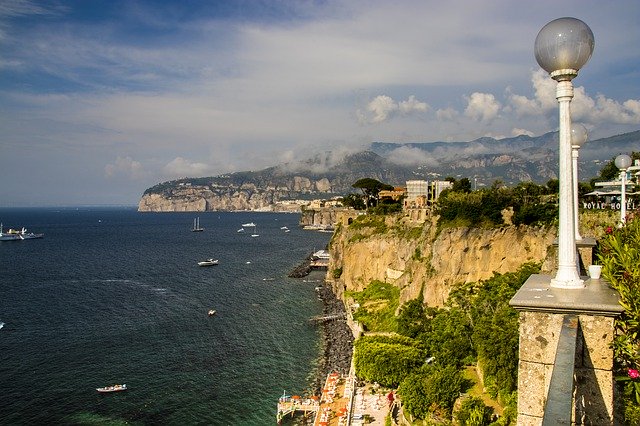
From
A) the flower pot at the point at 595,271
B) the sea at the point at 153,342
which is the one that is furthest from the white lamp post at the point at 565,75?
the sea at the point at 153,342

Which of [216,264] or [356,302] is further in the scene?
[216,264]

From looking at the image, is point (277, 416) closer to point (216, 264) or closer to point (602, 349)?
point (602, 349)

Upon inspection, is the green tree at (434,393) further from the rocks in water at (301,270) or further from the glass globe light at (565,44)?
the rocks in water at (301,270)

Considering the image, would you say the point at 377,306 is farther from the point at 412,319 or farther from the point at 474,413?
the point at 474,413

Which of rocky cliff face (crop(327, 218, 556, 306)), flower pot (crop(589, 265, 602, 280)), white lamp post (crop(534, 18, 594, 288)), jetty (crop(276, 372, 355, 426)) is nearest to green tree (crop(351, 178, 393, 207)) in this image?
rocky cliff face (crop(327, 218, 556, 306))

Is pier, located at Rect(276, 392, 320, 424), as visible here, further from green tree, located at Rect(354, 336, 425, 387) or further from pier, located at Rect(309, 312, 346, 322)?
pier, located at Rect(309, 312, 346, 322)

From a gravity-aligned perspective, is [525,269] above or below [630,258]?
below

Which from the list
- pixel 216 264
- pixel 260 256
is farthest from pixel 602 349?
pixel 260 256
